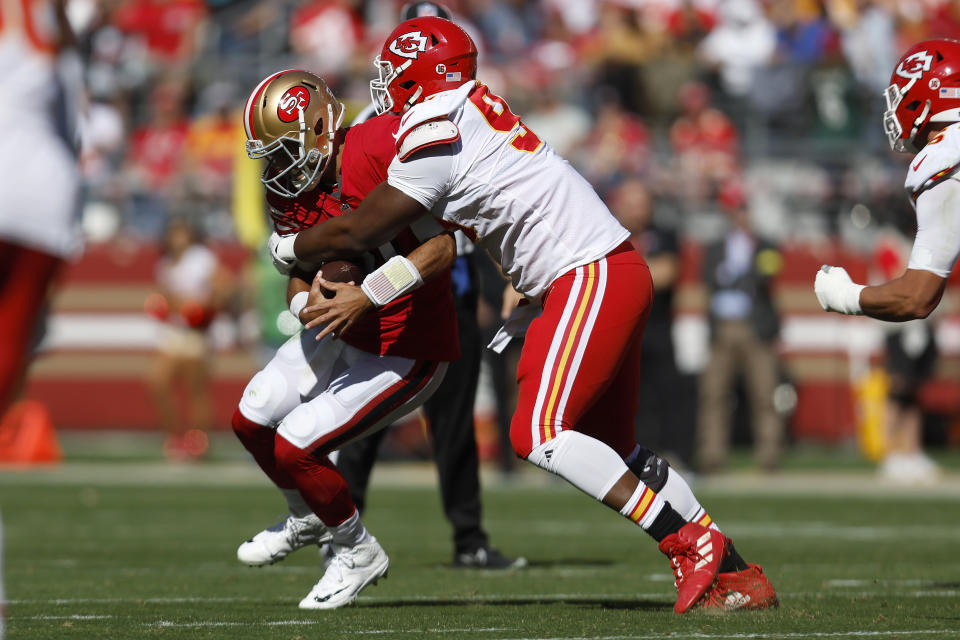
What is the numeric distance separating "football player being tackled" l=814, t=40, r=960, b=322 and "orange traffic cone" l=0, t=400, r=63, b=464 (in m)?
10.2

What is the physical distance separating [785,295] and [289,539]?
36.6 feet

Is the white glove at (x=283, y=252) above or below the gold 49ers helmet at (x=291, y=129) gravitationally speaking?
below

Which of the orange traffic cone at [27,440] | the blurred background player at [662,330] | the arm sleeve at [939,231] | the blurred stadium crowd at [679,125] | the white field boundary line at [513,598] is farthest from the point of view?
the blurred stadium crowd at [679,125]

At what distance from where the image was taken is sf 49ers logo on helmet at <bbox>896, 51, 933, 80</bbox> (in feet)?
18.7

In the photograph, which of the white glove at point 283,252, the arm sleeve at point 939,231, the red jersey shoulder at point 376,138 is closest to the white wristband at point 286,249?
the white glove at point 283,252

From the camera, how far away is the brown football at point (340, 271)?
18.5 feet


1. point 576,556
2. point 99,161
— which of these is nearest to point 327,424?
point 576,556

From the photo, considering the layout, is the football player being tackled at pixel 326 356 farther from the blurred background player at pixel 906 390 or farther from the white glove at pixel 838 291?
the blurred background player at pixel 906 390

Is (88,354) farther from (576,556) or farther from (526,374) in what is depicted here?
(526,374)

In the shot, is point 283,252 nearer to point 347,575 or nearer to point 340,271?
point 340,271

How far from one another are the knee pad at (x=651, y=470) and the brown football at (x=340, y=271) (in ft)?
3.93

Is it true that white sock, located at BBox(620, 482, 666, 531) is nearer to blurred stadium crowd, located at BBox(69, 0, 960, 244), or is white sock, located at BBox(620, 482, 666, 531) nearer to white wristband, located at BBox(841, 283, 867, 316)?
white wristband, located at BBox(841, 283, 867, 316)

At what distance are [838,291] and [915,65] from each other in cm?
93

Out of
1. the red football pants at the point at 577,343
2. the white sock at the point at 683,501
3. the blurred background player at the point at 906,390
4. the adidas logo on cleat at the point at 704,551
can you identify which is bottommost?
the blurred background player at the point at 906,390
